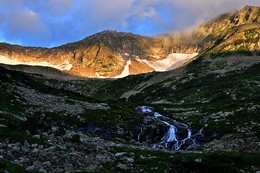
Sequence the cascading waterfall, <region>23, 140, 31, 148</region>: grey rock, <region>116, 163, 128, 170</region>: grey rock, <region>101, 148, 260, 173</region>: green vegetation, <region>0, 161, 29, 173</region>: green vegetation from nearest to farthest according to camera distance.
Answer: <region>0, 161, 29, 173</region>: green vegetation
<region>116, 163, 128, 170</region>: grey rock
<region>23, 140, 31, 148</region>: grey rock
<region>101, 148, 260, 173</region>: green vegetation
the cascading waterfall

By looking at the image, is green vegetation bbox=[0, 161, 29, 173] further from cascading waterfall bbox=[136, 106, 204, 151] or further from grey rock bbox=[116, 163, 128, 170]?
cascading waterfall bbox=[136, 106, 204, 151]

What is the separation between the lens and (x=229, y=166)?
79.8ft

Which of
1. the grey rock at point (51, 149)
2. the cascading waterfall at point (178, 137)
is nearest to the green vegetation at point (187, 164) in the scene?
the grey rock at point (51, 149)

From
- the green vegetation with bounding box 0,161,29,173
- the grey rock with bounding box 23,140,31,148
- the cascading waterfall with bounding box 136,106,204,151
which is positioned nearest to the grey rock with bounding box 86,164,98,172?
the green vegetation with bounding box 0,161,29,173

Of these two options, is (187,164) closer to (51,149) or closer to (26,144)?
(51,149)

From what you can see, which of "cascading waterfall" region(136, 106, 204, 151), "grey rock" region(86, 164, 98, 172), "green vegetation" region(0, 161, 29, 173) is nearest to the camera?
"green vegetation" region(0, 161, 29, 173)

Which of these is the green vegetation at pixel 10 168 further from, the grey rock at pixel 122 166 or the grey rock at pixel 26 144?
the grey rock at pixel 122 166

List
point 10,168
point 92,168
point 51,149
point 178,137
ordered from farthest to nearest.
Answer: point 178,137, point 51,149, point 92,168, point 10,168

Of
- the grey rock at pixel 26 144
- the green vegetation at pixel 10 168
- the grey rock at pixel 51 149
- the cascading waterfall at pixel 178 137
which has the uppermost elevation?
the grey rock at pixel 26 144

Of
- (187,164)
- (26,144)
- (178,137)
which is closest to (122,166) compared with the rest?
(187,164)

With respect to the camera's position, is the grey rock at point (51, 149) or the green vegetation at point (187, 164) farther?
the green vegetation at point (187, 164)

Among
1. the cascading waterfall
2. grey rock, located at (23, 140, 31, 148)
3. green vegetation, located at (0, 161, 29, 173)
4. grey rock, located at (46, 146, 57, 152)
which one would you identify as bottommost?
the cascading waterfall

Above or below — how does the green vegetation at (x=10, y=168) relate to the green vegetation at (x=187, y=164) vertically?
above

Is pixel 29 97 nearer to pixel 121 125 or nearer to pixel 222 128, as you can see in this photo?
pixel 121 125
